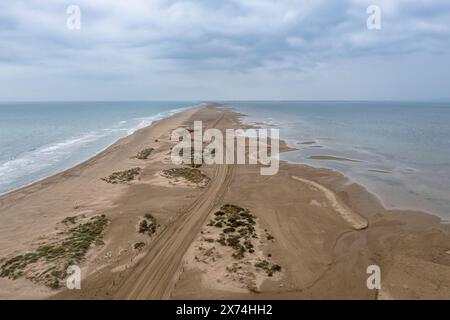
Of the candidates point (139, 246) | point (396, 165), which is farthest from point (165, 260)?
point (396, 165)

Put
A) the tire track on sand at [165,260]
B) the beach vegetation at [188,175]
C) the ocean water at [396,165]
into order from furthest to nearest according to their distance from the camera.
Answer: the beach vegetation at [188,175] → the ocean water at [396,165] → the tire track on sand at [165,260]

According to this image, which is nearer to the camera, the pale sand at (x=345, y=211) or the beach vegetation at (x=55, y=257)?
the beach vegetation at (x=55, y=257)

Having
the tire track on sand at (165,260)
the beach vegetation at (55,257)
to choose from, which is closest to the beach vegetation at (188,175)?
the tire track on sand at (165,260)

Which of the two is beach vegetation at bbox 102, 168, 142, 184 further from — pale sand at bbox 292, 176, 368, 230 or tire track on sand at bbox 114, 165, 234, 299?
pale sand at bbox 292, 176, 368, 230

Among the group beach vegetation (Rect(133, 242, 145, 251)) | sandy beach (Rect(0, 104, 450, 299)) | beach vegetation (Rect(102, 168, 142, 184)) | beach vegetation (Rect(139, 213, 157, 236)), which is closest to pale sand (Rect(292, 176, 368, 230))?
sandy beach (Rect(0, 104, 450, 299))

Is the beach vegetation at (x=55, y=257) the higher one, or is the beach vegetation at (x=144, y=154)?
the beach vegetation at (x=144, y=154)

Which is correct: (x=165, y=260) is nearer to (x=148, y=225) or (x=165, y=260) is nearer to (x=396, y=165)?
(x=148, y=225)

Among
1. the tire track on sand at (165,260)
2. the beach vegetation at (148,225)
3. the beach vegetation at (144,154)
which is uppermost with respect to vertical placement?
the beach vegetation at (144,154)

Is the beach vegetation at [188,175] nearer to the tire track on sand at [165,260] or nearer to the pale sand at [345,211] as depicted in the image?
the tire track on sand at [165,260]
